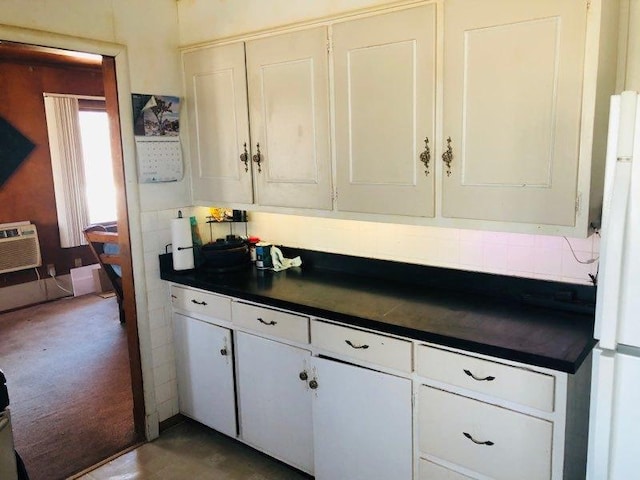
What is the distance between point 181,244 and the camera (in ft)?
9.47

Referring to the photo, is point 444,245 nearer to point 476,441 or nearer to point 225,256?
point 476,441

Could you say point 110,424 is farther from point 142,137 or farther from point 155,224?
point 142,137

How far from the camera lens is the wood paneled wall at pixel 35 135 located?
530cm

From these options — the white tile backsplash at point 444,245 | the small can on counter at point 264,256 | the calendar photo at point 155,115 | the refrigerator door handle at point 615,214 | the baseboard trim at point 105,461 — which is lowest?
the baseboard trim at point 105,461

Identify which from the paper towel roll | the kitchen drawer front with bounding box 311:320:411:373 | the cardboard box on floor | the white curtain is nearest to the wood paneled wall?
the white curtain

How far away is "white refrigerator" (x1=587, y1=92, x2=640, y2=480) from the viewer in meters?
1.26

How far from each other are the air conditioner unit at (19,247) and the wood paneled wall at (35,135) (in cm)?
9

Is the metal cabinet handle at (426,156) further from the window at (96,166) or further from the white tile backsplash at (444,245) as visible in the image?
the window at (96,166)

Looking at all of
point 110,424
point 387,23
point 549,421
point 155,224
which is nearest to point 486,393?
point 549,421

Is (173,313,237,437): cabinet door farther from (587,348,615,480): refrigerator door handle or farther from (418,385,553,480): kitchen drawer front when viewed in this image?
(587,348,615,480): refrigerator door handle

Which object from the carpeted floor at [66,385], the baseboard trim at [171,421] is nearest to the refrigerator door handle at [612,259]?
the baseboard trim at [171,421]

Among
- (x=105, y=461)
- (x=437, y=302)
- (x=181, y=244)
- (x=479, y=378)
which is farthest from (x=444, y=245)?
(x=105, y=461)

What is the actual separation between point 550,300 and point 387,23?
1268 mm

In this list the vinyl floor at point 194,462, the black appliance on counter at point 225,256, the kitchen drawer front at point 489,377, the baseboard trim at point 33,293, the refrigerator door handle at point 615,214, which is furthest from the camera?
the baseboard trim at point 33,293
